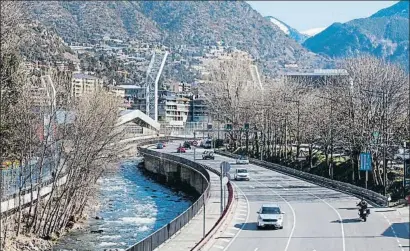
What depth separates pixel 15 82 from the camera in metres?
36.8

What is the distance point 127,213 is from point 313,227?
78.1ft

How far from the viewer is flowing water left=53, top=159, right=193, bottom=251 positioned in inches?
1664

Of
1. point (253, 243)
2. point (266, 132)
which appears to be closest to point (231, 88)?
point (266, 132)

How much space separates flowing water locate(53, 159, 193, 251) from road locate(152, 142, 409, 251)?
739 centimetres

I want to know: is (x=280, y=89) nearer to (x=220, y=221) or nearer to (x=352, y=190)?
(x=352, y=190)

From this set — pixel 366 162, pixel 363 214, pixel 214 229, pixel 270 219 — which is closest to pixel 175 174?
pixel 366 162

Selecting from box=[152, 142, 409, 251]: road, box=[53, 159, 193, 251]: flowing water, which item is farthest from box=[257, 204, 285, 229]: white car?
box=[53, 159, 193, 251]: flowing water

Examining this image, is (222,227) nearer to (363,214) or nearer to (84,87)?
(363,214)

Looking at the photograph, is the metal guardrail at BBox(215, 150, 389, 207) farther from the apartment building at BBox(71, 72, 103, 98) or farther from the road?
the apartment building at BBox(71, 72, 103, 98)

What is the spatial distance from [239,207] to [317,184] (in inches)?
652

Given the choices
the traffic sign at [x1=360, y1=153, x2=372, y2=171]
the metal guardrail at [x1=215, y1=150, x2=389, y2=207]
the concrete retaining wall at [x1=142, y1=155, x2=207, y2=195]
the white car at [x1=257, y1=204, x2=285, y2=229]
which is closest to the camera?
the white car at [x1=257, y1=204, x2=285, y2=229]

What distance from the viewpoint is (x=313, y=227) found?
35.8 metres

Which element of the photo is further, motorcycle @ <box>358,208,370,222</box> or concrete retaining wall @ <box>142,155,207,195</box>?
concrete retaining wall @ <box>142,155,207,195</box>

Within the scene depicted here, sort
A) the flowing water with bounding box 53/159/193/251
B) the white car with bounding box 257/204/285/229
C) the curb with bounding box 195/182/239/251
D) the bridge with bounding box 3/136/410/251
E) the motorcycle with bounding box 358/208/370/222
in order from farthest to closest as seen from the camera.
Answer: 1. the flowing water with bounding box 53/159/193/251
2. the motorcycle with bounding box 358/208/370/222
3. the white car with bounding box 257/204/285/229
4. the bridge with bounding box 3/136/410/251
5. the curb with bounding box 195/182/239/251
